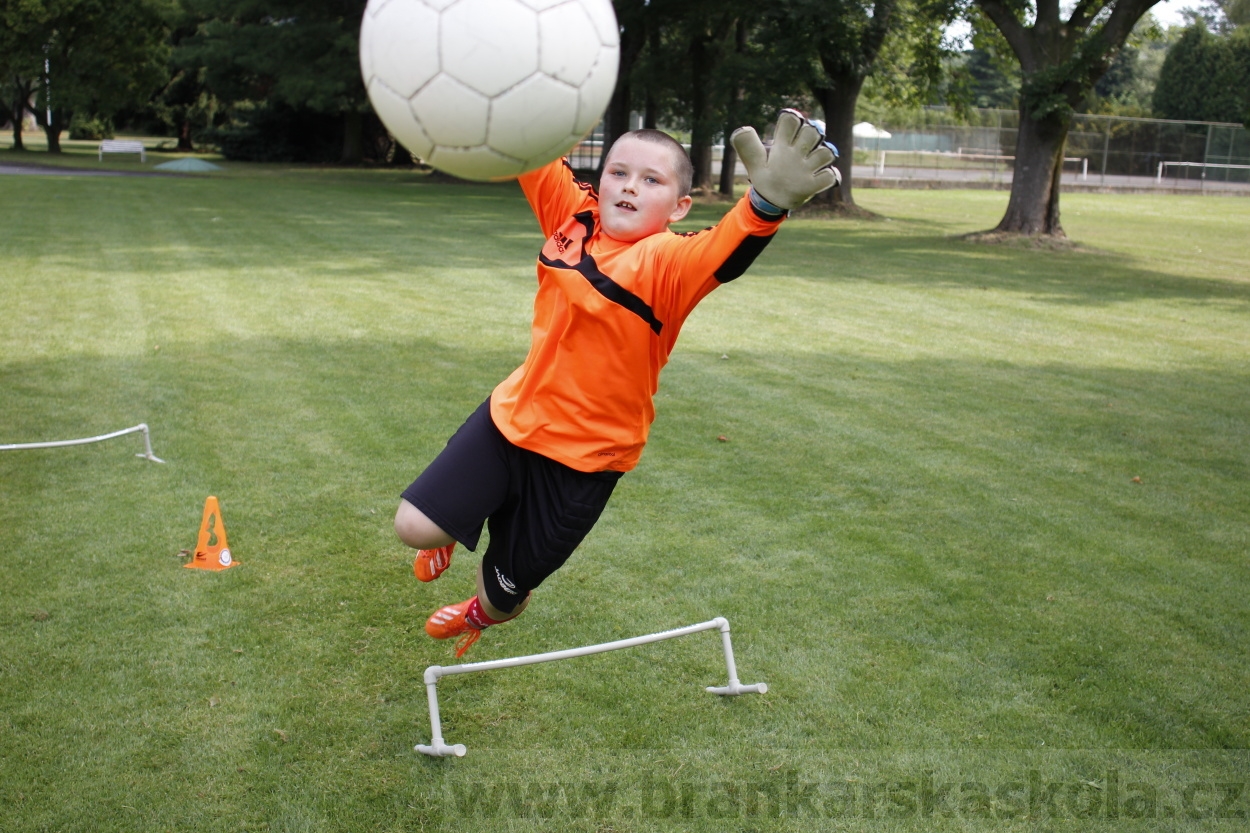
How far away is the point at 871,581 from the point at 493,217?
1869cm

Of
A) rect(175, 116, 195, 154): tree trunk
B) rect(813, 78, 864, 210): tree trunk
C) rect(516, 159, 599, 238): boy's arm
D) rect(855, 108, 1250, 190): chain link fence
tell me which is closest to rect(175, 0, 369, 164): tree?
rect(175, 116, 195, 154): tree trunk

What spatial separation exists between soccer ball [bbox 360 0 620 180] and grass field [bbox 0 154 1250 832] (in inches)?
81.3

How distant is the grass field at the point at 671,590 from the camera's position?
3500 millimetres

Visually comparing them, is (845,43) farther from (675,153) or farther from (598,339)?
(598,339)

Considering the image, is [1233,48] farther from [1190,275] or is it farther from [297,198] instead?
[297,198]

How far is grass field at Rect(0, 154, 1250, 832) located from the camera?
3500mm

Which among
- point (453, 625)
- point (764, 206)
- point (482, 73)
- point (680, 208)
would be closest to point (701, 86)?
point (680, 208)

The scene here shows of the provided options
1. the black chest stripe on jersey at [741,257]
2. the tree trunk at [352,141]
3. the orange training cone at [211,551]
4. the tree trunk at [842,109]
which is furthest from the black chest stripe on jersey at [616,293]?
the tree trunk at [352,141]

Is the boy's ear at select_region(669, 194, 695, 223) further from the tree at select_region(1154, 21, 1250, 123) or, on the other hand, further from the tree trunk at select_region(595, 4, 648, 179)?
the tree at select_region(1154, 21, 1250, 123)

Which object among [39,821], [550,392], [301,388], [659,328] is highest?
[659,328]

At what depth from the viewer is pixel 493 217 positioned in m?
22.7

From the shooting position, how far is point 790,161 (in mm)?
2893

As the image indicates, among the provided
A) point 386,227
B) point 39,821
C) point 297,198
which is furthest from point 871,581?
point 297,198

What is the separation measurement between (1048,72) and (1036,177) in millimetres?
2427
